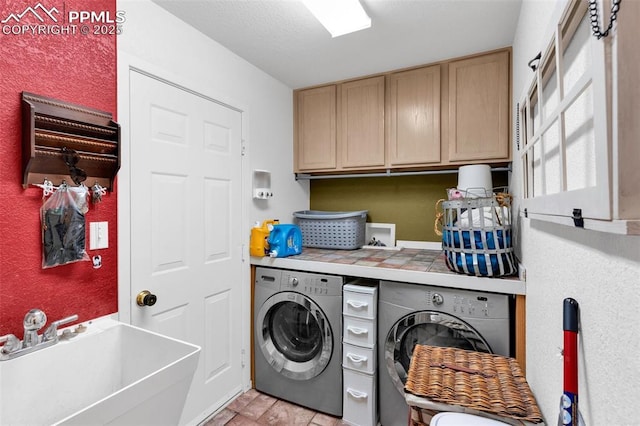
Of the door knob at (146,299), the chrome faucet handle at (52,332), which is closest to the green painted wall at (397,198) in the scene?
the door knob at (146,299)

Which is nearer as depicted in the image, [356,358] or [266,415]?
[356,358]

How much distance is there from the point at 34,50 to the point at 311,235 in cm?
199

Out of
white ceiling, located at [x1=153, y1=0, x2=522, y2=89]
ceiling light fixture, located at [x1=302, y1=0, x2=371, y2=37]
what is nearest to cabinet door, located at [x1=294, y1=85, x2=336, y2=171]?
white ceiling, located at [x1=153, y1=0, x2=522, y2=89]

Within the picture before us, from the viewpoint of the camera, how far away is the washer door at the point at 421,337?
5.24 ft

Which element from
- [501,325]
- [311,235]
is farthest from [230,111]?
[501,325]

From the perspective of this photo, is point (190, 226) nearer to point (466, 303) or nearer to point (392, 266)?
point (392, 266)

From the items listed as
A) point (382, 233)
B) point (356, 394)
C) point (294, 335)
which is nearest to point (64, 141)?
point (294, 335)

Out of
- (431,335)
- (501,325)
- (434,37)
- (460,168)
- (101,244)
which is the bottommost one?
(431,335)

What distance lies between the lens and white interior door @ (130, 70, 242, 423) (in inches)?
61.0

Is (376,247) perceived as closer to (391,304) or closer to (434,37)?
(391,304)

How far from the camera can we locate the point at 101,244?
53.9 inches

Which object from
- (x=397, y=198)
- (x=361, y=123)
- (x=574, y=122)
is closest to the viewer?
(x=574, y=122)

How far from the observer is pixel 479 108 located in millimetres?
2133

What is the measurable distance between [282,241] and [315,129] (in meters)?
1.15
